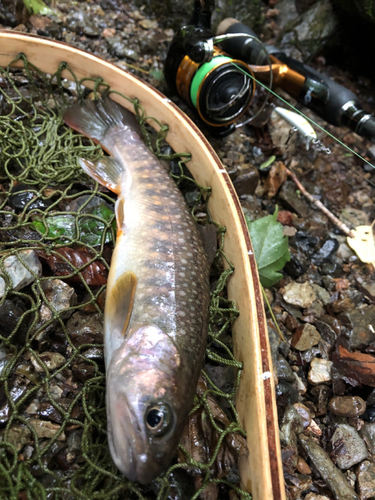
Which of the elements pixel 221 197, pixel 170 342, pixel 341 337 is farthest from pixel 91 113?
pixel 341 337

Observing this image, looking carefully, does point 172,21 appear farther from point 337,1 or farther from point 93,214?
point 93,214

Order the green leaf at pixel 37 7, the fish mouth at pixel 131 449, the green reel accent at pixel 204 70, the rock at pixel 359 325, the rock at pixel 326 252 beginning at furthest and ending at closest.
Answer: the green leaf at pixel 37 7 → the rock at pixel 326 252 → the green reel accent at pixel 204 70 → the rock at pixel 359 325 → the fish mouth at pixel 131 449

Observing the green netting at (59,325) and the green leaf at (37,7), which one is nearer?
the green netting at (59,325)

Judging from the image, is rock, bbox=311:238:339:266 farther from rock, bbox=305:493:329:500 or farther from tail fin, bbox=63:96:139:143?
tail fin, bbox=63:96:139:143

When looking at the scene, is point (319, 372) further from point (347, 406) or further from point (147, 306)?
point (147, 306)

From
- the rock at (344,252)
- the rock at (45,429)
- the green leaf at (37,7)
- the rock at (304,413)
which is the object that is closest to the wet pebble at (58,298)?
the rock at (45,429)

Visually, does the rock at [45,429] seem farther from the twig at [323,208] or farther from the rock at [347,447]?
the twig at [323,208]

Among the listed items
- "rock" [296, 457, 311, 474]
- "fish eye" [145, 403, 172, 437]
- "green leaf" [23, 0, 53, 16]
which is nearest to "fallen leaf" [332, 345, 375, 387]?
"rock" [296, 457, 311, 474]
